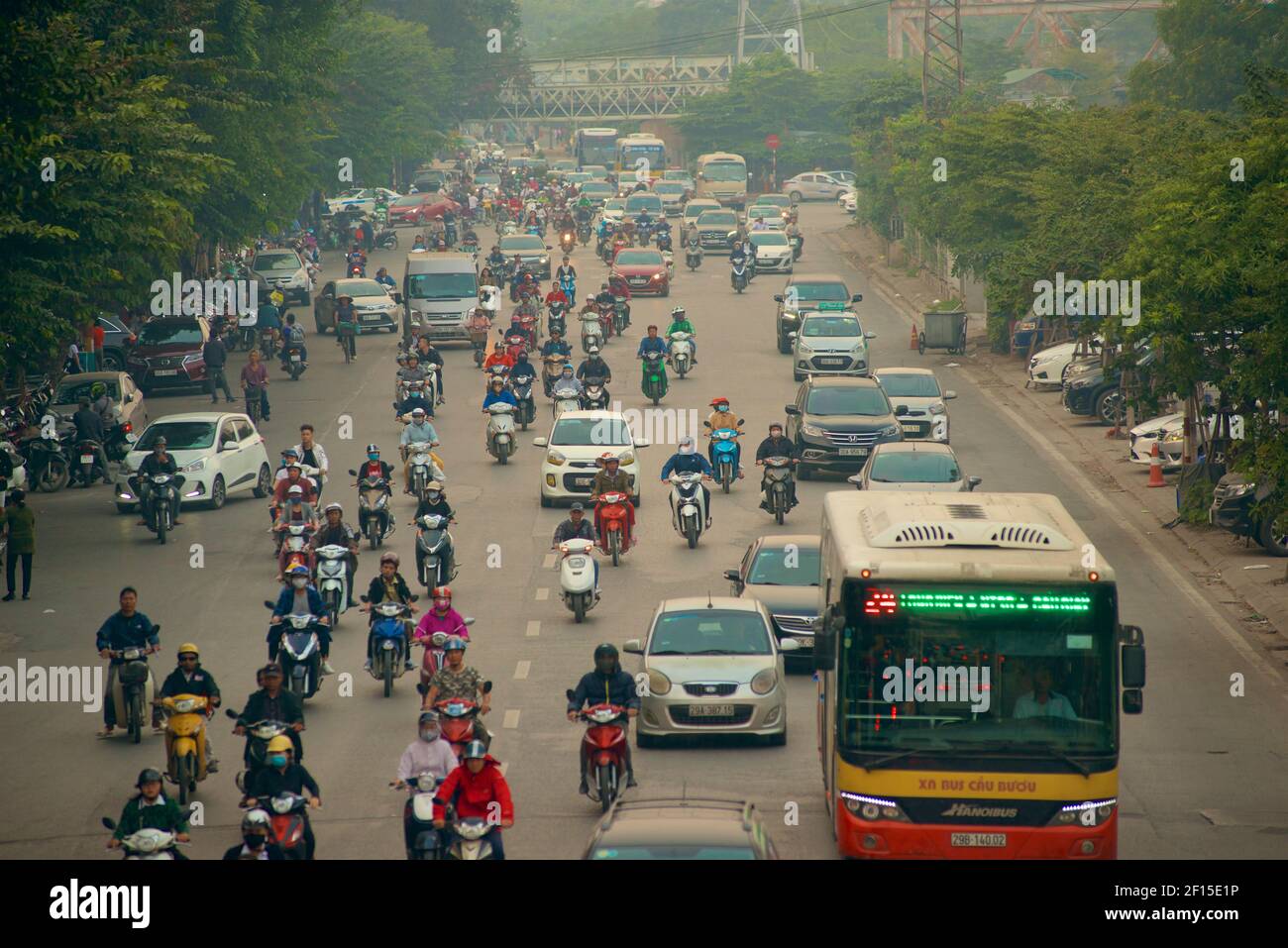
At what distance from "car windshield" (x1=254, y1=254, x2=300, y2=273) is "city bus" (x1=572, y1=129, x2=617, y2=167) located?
2601 inches

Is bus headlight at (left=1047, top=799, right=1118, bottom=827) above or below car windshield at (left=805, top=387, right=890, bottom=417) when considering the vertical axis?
below

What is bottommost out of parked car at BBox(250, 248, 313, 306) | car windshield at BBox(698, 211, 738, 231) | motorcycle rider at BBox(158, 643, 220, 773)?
motorcycle rider at BBox(158, 643, 220, 773)

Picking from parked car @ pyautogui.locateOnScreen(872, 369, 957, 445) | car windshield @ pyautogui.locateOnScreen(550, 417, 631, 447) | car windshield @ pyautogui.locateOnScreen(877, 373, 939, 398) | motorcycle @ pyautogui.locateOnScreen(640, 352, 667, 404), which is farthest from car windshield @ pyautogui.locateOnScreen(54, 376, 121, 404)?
car windshield @ pyautogui.locateOnScreen(877, 373, 939, 398)

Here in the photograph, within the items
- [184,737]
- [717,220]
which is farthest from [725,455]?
[717,220]

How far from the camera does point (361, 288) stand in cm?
5438

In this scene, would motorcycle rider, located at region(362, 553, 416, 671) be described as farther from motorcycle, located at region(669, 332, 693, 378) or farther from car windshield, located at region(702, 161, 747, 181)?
car windshield, located at region(702, 161, 747, 181)

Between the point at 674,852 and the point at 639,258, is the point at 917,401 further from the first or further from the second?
the point at 674,852

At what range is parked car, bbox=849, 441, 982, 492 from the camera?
94.0 feet

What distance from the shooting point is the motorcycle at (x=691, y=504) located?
1120 inches

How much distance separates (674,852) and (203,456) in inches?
881

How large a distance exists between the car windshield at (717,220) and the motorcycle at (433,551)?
51244mm

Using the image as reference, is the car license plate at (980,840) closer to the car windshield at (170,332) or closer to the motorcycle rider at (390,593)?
the motorcycle rider at (390,593)

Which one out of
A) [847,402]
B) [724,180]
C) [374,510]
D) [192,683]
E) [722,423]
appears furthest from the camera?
[724,180]

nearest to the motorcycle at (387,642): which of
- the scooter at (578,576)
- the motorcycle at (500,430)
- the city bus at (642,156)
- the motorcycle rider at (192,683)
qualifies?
the motorcycle rider at (192,683)
